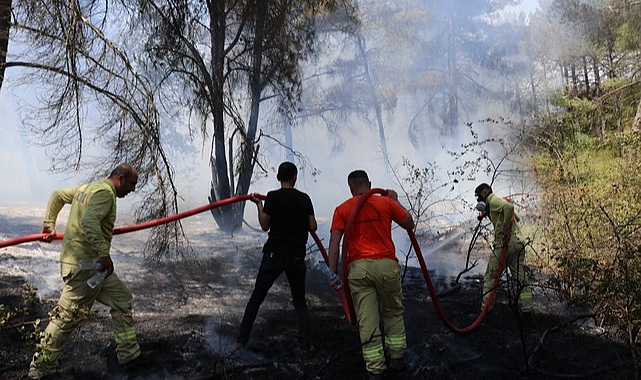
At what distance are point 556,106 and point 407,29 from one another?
4.70 metres

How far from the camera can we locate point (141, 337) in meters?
4.57

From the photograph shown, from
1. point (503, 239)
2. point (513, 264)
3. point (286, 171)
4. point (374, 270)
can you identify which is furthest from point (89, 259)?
point (513, 264)

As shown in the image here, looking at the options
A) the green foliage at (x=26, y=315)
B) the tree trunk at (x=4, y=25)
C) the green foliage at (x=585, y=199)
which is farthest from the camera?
the green foliage at (x=585, y=199)

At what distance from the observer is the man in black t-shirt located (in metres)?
4.25

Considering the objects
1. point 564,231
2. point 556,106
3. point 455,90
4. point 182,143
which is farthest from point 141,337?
point 455,90

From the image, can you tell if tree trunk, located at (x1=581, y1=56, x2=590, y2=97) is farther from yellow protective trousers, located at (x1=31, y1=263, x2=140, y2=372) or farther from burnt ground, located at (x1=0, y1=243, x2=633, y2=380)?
yellow protective trousers, located at (x1=31, y1=263, x2=140, y2=372)

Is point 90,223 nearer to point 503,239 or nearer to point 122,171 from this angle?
point 122,171

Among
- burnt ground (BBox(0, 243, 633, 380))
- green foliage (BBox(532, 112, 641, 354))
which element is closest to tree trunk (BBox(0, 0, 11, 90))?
burnt ground (BBox(0, 243, 633, 380))

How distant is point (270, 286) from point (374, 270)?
1.02 metres

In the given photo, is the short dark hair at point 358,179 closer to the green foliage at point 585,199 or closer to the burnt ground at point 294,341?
the burnt ground at point 294,341

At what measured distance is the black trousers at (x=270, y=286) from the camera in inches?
166

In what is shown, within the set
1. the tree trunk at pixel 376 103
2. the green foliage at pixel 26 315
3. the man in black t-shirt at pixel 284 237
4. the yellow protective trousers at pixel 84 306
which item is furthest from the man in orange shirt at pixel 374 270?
the tree trunk at pixel 376 103

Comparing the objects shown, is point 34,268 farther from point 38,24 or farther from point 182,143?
point 182,143

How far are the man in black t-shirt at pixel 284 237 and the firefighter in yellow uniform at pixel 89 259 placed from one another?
96 cm
